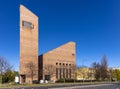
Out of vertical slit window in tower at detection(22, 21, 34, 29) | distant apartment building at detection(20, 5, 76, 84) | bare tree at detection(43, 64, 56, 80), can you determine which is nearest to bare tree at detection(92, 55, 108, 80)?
distant apartment building at detection(20, 5, 76, 84)

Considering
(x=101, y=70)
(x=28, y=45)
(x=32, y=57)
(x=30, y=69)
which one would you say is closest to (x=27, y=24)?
(x=28, y=45)

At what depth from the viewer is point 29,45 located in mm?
88000

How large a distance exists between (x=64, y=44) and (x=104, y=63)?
93.4 ft

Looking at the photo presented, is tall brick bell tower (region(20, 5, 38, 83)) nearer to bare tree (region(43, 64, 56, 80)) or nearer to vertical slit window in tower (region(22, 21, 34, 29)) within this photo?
vertical slit window in tower (region(22, 21, 34, 29))

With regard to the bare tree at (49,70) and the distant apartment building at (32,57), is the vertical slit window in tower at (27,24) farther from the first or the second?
the bare tree at (49,70)

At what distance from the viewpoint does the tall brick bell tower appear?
85500 millimetres

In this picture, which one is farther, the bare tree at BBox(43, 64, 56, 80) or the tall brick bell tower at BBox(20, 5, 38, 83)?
the bare tree at BBox(43, 64, 56, 80)

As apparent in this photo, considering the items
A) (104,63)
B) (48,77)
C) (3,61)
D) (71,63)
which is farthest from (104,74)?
(3,61)

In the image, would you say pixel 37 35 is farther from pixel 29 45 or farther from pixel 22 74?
pixel 22 74

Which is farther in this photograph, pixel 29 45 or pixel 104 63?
pixel 104 63

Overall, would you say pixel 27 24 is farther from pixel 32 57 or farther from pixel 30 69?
pixel 30 69

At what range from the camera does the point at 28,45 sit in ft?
287

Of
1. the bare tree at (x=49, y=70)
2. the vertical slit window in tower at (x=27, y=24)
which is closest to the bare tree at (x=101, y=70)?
the bare tree at (x=49, y=70)

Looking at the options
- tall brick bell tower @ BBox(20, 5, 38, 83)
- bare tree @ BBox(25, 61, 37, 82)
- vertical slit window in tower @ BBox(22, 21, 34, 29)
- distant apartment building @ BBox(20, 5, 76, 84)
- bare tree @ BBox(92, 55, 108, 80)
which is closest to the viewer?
tall brick bell tower @ BBox(20, 5, 38, 83)
